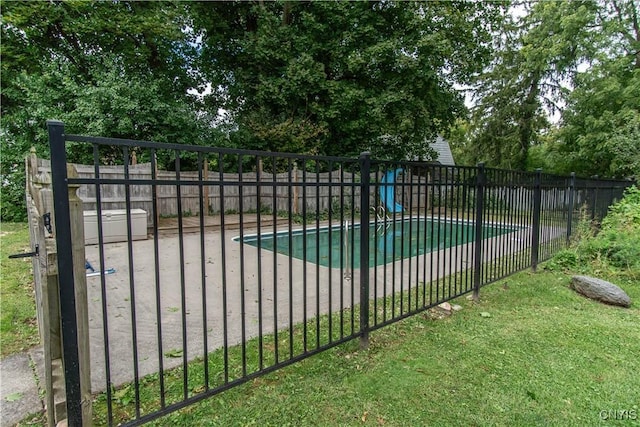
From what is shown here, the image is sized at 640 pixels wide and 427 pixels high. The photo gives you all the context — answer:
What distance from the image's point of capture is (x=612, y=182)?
7.42 meters

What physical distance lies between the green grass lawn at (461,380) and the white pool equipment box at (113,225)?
569 centimetres

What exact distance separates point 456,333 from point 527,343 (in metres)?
0.55

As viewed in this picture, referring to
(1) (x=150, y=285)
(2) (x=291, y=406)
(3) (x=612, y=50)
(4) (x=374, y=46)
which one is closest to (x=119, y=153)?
(1) (x=150, y=285)

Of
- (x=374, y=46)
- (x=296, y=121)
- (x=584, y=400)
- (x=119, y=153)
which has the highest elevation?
(x=374, y=46)

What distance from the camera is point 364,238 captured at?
8.66ft

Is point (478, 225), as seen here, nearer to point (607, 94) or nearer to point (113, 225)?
point (113, 225)

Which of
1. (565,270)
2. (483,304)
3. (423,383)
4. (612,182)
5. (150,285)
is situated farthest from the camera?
(612,182)

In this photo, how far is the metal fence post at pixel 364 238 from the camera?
259 centimetres

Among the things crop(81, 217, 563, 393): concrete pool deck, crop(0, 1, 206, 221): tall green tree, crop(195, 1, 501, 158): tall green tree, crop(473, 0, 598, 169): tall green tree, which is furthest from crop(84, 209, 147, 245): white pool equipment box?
crop(473, 0, 598, 169): tall green tree

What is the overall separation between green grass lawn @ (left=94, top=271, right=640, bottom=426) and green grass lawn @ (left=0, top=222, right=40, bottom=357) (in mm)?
1303

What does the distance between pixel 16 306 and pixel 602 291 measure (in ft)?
20.3

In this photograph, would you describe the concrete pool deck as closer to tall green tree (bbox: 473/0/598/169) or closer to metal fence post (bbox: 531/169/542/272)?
metal fence post (bbox: 531/169/542/272)

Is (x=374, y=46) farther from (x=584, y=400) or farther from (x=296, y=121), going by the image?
(x=584, y=400)

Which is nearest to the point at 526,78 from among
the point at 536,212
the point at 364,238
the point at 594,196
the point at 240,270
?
the point at 594,196
